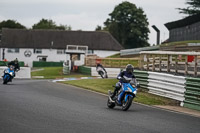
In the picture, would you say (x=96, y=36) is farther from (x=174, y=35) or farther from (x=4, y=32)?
(x=174, y=35)

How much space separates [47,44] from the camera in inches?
3725

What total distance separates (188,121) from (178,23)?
50.2 meters

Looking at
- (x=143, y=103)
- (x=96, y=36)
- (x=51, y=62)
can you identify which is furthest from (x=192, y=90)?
(x=96, y=36)

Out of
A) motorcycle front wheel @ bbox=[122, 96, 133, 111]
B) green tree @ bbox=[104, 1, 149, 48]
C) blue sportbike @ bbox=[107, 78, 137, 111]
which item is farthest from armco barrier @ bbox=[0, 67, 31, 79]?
green tree @ bbox=[104, 1, 149, 48]

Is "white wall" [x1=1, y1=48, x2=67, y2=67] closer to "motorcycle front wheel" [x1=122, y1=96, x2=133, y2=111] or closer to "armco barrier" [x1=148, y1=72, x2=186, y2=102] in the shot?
"armco barrier" [x1=148, y1=72, x2=186, y2=102]

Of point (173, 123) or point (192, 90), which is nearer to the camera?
point (173, 123)

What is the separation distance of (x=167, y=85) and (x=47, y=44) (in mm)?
77757

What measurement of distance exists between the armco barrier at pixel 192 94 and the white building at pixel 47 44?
7678 cm

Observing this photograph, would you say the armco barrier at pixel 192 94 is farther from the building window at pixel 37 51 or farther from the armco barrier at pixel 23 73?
the building window at pixel 37 51

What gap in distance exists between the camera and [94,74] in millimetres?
46750

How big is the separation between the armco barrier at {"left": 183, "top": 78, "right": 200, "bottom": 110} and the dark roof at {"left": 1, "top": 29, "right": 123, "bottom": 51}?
251 ft

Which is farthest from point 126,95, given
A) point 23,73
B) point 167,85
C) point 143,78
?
point 23,73

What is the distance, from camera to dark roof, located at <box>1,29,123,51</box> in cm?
9400

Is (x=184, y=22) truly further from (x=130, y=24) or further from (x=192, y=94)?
(x=192, y=94)
